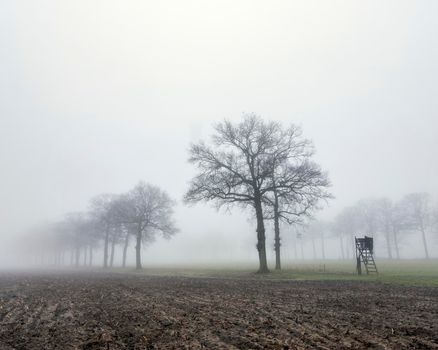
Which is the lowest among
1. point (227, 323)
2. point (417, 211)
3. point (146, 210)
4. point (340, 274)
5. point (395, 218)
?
point (340, 274)

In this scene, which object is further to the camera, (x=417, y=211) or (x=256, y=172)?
(x=417, y=211)

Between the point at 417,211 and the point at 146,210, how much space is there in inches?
2343

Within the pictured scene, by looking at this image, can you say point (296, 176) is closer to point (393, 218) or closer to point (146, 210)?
point (146, 210)

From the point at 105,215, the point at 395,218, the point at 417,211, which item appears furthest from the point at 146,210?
the point at 417,211

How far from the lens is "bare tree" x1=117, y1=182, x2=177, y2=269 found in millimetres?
60662

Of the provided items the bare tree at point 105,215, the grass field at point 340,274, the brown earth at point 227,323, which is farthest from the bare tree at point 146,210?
the brown earth at point 227,323

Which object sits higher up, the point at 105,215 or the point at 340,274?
the point at 105,215

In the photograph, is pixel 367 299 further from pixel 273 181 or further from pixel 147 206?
pixel 147 206

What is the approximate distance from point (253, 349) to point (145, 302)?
8.52 m

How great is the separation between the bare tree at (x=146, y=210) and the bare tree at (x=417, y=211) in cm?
5310

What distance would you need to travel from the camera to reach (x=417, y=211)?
78938mm

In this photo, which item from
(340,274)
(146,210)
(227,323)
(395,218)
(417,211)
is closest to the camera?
(227,323)

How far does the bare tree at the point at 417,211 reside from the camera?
78.7 m

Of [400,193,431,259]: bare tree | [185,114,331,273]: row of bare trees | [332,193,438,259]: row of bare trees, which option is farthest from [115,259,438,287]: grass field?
[400,193,431,259]: bare tree
